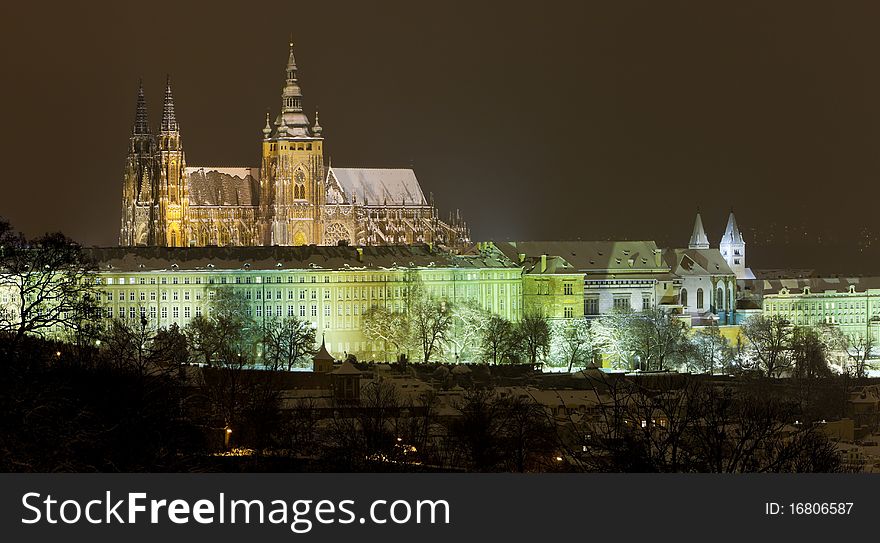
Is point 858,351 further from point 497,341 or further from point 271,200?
point 271,200

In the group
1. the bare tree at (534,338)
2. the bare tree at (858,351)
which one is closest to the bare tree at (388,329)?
the bare tree at (534,338)

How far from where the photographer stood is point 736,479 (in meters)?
50.3

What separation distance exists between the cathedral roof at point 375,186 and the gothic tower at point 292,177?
501cm

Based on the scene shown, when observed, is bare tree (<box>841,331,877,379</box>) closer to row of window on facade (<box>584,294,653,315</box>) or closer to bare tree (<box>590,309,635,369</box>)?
bare tree (<box>590,309,635,369</box>)

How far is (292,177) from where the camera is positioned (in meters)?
180

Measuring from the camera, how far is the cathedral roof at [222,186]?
183m

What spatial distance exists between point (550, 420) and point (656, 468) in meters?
22.0

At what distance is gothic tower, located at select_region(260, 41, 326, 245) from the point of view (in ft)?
586

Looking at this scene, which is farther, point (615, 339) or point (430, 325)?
point (430, 325)

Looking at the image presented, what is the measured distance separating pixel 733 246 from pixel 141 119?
46.3 metres

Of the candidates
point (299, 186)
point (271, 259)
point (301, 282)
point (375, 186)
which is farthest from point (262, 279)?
point (375, 186)

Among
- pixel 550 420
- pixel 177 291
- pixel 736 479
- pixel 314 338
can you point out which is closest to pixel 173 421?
pixel 550 420

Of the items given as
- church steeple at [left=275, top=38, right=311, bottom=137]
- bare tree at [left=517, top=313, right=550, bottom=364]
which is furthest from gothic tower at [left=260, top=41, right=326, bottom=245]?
bare tree at [left=517, top=313, right=550, bottom=364]

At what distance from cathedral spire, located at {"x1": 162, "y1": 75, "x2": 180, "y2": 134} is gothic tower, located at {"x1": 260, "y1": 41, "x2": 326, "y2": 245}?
7.55m
